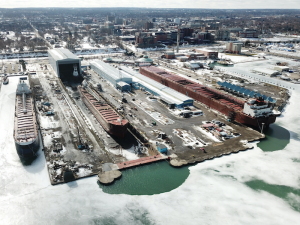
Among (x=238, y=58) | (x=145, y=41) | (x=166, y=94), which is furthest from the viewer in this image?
(x=145, y=41)

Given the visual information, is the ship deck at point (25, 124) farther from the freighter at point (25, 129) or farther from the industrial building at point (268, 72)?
the industrial building at point (268, 72)

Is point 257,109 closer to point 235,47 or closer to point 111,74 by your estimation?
point 111,74

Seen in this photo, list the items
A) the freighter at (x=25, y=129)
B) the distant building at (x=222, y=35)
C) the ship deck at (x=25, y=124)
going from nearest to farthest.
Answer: the freighter at (x=25, y=129) < the ship deck at (x=25, y=124) < the distant building at (x=222, y=35)

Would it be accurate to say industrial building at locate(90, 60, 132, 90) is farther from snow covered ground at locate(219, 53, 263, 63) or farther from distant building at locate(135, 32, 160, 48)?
snow covered ground at locate(219, 53, 263, 63)

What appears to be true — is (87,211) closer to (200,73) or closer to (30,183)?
(30,183)

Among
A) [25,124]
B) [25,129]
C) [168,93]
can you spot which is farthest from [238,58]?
[25,129]

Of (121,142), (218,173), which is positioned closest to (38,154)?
(121,142)

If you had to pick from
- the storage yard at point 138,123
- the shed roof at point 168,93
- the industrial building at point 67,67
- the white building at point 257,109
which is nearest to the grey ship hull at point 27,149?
the storage yard at point 138,123
